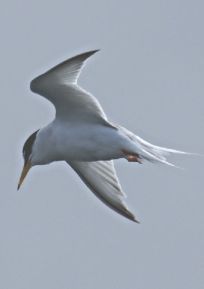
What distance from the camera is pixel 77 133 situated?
14.6m

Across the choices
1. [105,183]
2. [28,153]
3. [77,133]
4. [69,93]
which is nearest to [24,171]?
[28,153]

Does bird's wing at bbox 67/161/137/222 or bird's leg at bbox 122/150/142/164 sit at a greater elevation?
bird's leg at bbox 122/150/142/164

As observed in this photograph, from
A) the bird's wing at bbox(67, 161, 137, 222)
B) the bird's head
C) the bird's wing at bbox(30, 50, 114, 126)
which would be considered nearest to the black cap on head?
the bird's head

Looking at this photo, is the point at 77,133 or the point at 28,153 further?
the point at 28,153

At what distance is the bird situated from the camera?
14.2 meters

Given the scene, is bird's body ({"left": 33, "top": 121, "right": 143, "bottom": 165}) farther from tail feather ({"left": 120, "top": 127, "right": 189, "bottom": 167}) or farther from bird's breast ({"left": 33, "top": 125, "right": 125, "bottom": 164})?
tail feather ({"left": 120, "top": 127, "right": 189, "bottom": 167})

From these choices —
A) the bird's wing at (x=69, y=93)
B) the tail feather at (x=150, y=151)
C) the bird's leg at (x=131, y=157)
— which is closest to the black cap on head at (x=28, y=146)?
the bird's wing at (x=69, y=93)

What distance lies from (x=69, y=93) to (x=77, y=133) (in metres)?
0.50

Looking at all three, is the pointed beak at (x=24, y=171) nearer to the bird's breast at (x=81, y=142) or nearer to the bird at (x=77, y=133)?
the bird at (x=77, y=133)

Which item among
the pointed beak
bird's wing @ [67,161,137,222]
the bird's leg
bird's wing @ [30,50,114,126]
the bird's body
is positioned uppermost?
bird's wing @ [30,50,114,126]

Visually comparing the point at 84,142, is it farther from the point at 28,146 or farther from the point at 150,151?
the point at 28,146

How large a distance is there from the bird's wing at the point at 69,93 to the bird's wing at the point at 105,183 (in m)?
1.52

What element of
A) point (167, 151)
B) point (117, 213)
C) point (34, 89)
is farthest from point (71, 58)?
point (117, 213)

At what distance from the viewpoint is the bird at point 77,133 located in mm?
14180
